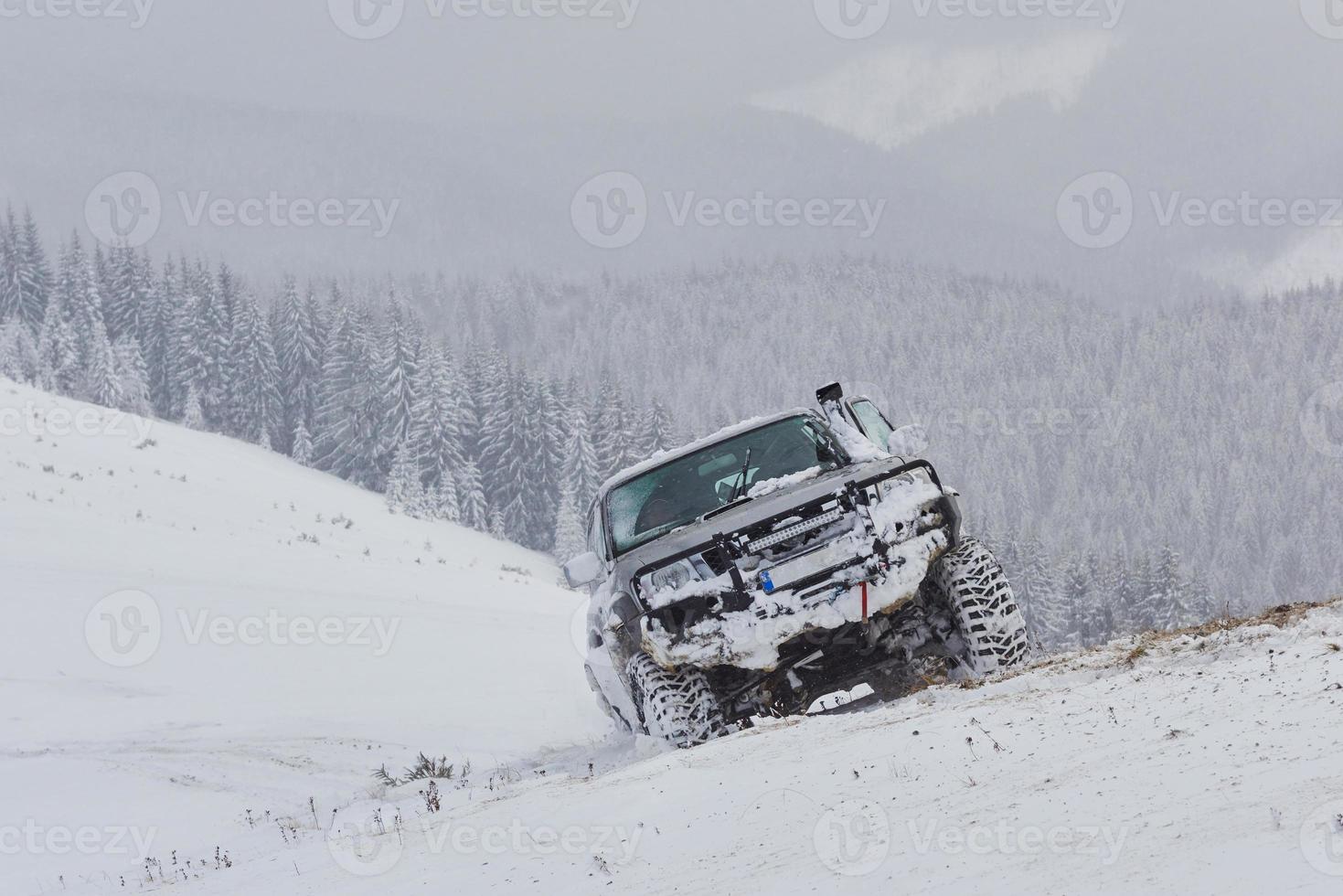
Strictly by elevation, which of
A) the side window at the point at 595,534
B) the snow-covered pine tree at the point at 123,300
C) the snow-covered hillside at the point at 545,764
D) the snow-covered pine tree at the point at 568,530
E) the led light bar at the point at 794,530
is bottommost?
the snow-covered hillside at the point at 545,764

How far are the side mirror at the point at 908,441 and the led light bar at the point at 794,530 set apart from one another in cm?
117

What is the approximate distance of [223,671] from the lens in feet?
32.9

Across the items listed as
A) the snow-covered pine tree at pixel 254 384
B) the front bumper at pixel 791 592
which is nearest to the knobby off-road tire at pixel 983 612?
the front bumper at pixel 791 592

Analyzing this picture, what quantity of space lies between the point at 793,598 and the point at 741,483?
1.56 meters

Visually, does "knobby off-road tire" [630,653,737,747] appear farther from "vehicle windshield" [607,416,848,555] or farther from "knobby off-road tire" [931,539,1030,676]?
"knobby off-road tire" [931,539,1030,676]

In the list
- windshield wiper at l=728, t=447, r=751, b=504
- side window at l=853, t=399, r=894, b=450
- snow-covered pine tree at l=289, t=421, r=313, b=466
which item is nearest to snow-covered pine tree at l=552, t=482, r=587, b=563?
snow-covered pine tree at l=289, t=421, r=313, b=466

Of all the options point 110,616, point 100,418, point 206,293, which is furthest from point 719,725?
point 206,293

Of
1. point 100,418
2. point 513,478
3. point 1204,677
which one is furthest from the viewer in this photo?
point 513,478

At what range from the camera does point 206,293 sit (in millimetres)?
72312

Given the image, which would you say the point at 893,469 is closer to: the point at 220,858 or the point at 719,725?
the point at 719,725

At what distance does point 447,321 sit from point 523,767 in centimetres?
18840

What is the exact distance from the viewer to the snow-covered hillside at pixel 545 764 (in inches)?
118

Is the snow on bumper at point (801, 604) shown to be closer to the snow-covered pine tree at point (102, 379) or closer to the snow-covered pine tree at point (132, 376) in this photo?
the snow-covered pine tree at point (102, 379)

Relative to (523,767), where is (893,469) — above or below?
above
